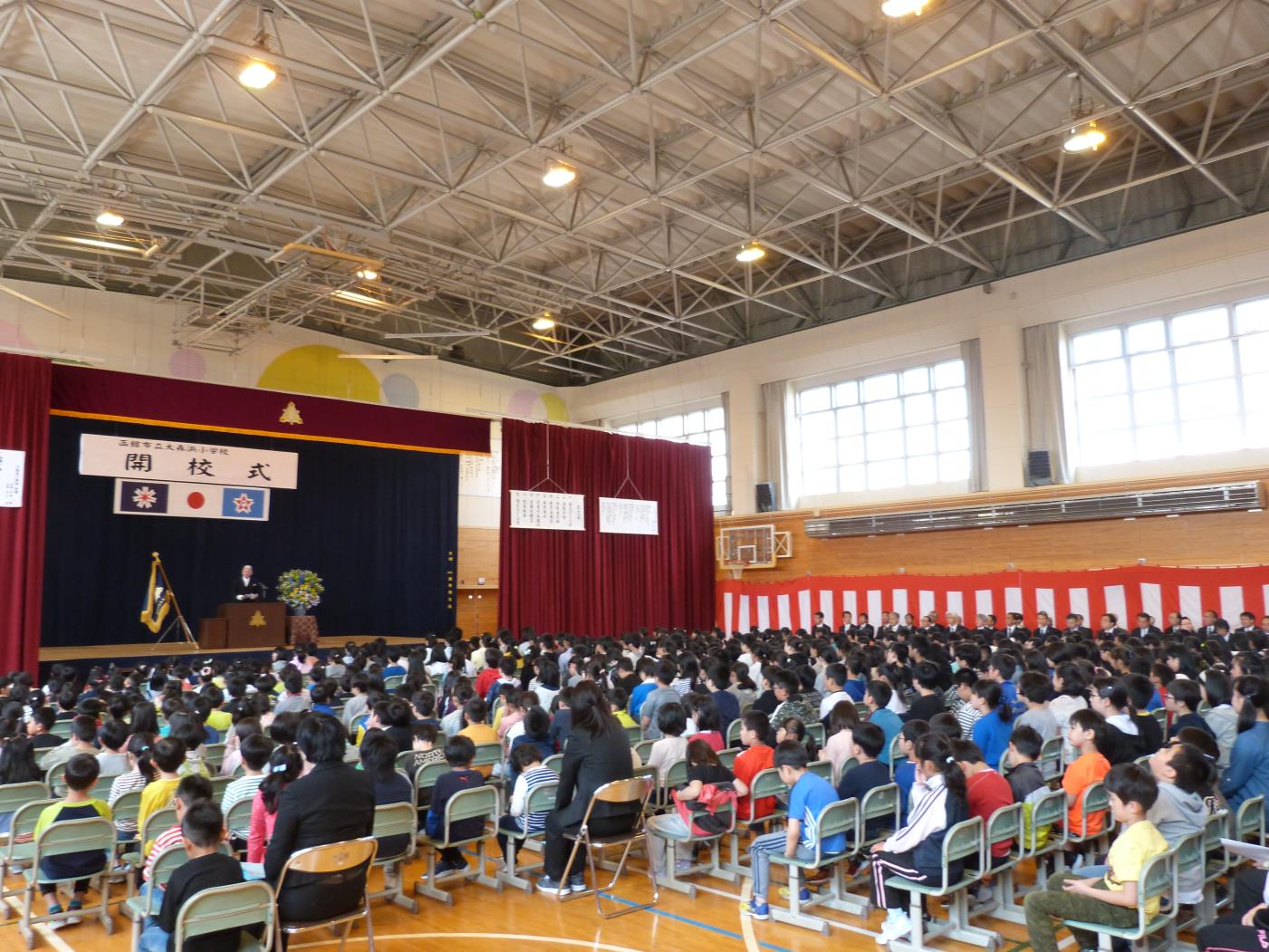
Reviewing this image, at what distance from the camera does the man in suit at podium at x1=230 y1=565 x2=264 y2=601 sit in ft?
60.6

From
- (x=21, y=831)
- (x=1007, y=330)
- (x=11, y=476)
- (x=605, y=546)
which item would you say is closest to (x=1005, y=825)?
(x=21, y=831)

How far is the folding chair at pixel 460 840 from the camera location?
563cm

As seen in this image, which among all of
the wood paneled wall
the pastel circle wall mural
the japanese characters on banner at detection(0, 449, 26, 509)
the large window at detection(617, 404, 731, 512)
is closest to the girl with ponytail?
the wood paneled wall

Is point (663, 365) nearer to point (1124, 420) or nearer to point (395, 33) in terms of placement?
point (1124, 420)

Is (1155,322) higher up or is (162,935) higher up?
(1155,322)

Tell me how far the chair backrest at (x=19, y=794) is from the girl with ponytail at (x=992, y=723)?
623 cm

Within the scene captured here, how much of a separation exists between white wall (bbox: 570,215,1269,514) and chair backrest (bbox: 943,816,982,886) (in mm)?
13773

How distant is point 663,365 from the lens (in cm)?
2478

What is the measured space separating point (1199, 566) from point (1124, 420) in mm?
3068

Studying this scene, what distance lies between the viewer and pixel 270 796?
15.6 feet

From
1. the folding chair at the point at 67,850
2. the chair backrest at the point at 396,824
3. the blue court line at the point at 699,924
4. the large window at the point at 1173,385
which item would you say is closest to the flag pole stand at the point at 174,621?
the folding chair at the point at 67,850

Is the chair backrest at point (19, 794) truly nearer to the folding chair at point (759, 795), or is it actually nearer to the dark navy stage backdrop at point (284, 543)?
the folding chair at point (759, 795)

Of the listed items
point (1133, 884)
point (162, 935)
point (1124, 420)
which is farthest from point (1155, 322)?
point (162, 935)

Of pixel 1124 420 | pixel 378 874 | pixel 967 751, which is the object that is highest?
pixel 1124 420
